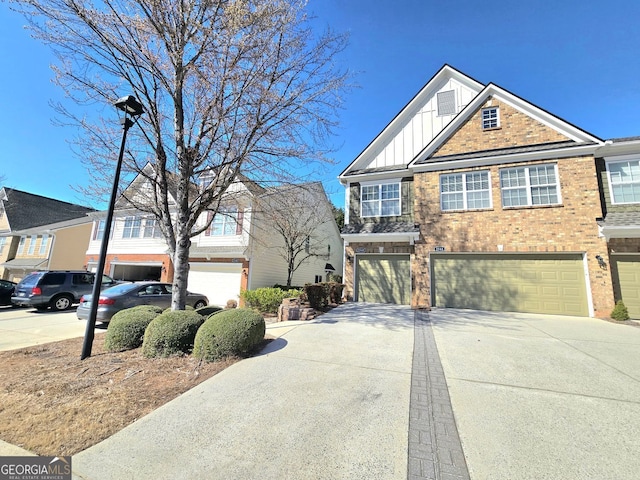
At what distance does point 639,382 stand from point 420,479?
4.38 m

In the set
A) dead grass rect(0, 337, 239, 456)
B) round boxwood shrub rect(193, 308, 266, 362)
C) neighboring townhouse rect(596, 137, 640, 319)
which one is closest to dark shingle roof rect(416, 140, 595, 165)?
neighboring townhouse rect(596, 137, 640, 319)

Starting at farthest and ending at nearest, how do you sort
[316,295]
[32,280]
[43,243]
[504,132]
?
[43,243] < [32,280] < [504,132] < [316,295]

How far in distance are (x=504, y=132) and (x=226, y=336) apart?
13.3m

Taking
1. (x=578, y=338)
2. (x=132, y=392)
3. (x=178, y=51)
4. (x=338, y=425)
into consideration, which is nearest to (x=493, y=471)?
(x=338, y=425)

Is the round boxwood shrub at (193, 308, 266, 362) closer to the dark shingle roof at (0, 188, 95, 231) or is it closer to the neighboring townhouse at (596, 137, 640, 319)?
the neighboring townhouse at (596, 137, 640, 319)

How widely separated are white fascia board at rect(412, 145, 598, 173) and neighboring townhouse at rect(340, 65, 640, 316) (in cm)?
4

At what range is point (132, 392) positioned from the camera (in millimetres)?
3984

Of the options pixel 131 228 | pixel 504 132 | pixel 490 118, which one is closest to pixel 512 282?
pixel 504 132

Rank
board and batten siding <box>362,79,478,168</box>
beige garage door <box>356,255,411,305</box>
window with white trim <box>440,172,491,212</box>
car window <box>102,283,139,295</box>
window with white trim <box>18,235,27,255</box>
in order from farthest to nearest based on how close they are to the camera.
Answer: window with white trim <box>18,235,27,255</box>, board and batten siding <box>362,79,478,168</box>, beige garage door <box>356,255,411,305</box>, window with white trim <box>440,172,491,212</box>, car window <box>102,283,139,295</box>

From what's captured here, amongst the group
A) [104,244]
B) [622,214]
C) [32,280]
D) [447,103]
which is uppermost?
[447,103]

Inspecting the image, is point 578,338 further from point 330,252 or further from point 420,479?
point 330,252

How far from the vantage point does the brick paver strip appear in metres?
2.46

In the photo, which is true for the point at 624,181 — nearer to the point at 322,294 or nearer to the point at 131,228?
the point at 322,294

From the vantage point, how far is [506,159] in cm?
1140
